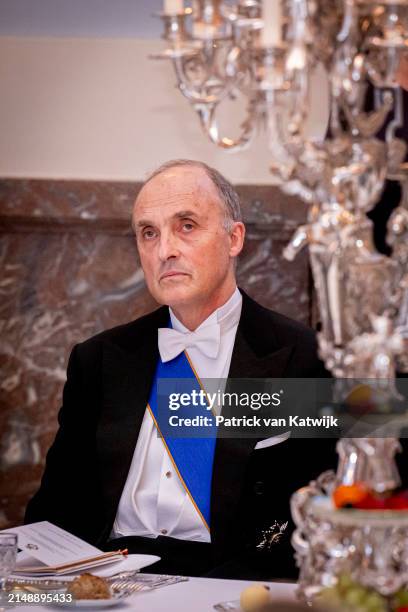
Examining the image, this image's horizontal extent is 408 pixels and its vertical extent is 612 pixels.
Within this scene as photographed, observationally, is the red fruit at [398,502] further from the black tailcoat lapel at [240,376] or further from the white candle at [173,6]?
the black tailcoat lapel at [240,376]

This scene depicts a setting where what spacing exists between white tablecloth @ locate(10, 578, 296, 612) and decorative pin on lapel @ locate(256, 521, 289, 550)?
14.4 inches

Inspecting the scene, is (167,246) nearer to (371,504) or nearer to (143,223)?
(143,223)

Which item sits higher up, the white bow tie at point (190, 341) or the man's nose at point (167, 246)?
the man's nose at point (167, 246)

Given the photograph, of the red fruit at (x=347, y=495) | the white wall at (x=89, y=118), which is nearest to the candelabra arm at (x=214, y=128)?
the red fruit at (x=347, y=495)

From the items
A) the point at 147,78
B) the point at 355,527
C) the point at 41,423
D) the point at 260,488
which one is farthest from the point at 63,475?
the point at 147,78

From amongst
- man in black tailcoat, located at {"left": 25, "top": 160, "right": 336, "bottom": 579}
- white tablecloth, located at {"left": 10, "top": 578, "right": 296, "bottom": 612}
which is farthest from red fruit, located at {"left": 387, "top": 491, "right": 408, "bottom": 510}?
man in black tailcoat, located at {"left": 25, "top": 160, "right": 336, "bottom": 579}

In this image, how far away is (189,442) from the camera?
271 cm

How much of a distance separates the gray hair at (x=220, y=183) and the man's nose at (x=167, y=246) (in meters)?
0.18

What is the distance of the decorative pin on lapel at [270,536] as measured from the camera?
240 cm

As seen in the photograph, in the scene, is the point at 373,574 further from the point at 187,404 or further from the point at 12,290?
the point at 12,290

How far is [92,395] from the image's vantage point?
2.88m

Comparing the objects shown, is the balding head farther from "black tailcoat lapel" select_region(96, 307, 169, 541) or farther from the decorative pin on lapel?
the decorative pin on lapel

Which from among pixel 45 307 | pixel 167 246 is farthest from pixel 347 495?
pixel 45 307

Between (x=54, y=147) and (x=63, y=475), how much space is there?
2.02 meters
